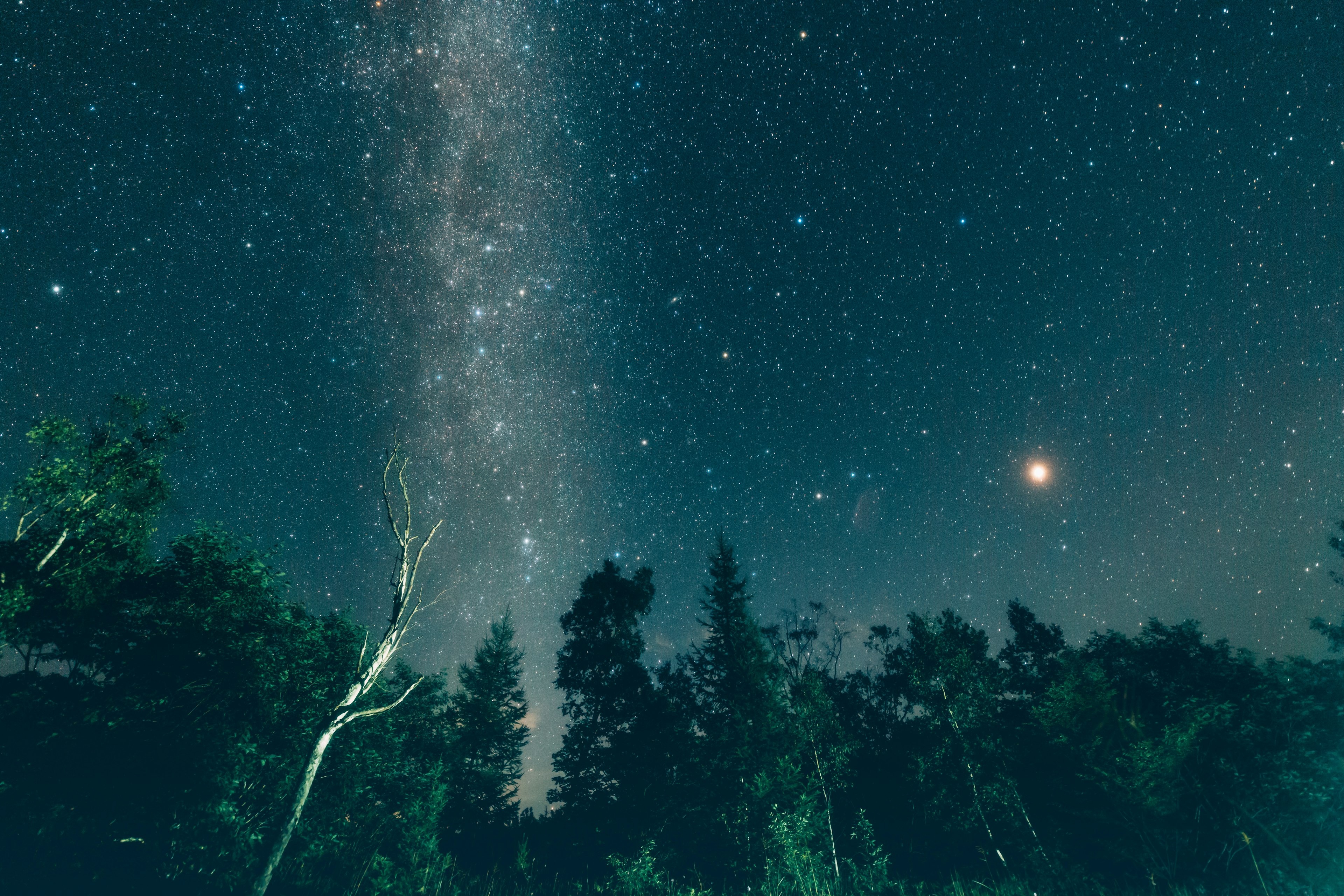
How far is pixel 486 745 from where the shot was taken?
2947 cm

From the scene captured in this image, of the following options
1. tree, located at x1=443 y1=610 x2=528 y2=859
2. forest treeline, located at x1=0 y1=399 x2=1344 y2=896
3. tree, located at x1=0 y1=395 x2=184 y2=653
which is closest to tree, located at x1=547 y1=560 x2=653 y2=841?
forest treeline, located at x1=0 y1=399 x2=1344 y2=896

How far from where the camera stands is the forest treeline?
15391 mm

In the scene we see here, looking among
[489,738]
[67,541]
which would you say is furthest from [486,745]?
[67,541]

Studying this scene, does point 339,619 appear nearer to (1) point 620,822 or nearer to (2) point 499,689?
(2) point 499,689

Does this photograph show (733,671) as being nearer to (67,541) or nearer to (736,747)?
(736,747)

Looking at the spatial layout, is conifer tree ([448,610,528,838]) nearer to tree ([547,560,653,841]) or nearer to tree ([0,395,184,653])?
tree ([547,560,653,841])

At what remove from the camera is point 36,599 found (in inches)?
627

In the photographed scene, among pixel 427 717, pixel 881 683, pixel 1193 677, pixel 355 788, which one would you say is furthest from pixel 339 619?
pixel 1193 677

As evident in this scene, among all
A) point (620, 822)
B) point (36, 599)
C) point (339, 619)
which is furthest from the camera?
point (339, 619)

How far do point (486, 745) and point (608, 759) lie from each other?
12.0m

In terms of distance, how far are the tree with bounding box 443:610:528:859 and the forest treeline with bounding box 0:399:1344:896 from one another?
225mm

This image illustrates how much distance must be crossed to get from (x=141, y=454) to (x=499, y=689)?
22.4 metres

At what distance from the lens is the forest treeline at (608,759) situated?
15.4 m

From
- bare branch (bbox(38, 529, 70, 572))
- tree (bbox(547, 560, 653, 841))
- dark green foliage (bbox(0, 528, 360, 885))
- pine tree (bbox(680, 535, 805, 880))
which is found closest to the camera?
dark green foliage (bbox(0, 528, 360, 885))
